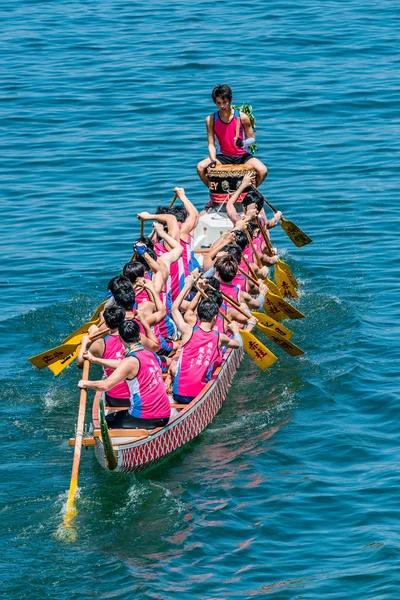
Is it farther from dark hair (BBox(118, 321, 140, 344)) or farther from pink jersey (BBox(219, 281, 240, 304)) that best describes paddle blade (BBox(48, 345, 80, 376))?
pink jersey (BBox(219, 281, 240, 304))

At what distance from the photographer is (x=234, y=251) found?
60.0 feet

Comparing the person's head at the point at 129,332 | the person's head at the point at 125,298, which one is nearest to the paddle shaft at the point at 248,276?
the person's head at the point at 125,298

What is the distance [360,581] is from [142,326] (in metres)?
4.87

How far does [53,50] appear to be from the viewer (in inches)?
1471

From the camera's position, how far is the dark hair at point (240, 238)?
1914 centimetres

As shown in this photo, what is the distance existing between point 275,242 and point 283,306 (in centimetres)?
530

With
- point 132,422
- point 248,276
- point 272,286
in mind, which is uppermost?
point 248,276

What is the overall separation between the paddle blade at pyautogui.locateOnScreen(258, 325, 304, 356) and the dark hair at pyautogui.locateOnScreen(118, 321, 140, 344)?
3.65 m

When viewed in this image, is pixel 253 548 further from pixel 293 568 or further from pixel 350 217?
pixel 350 217

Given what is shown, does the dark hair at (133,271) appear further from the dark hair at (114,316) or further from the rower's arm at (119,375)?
the rower's arm at (119,375)

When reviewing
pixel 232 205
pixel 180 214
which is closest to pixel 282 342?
pixel 180 214

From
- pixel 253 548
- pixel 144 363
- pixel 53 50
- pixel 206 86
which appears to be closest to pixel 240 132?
pixel 144 363

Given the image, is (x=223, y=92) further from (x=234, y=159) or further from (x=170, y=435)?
(x=170, y=435)

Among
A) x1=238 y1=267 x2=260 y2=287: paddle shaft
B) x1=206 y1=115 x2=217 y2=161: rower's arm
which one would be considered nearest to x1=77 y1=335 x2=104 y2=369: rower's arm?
x1=238 y1=267 x2=260 y2=287: paddle shaft
